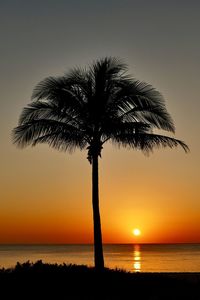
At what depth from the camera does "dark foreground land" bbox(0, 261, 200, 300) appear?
14.3 meters

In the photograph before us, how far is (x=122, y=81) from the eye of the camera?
2136 cm

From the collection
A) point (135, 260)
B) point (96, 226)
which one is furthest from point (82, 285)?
point (135, 260)

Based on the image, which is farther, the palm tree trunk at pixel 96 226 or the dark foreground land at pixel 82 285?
the palm tree trunk at pixel 96 226

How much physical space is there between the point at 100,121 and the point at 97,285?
7.02m

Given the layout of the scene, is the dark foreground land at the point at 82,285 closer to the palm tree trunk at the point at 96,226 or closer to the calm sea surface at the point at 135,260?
the palm tree trunk at the point at 96,226

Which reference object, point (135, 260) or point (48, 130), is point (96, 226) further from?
point (135, 260)

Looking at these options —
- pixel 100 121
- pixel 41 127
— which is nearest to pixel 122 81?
pixel 100 121

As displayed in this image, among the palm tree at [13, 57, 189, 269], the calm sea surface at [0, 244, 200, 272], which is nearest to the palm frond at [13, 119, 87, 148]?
the palm tree at [13, 57, 189, 269]

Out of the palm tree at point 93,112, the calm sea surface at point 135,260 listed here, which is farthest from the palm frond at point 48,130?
the calm sea surface at point 135,260

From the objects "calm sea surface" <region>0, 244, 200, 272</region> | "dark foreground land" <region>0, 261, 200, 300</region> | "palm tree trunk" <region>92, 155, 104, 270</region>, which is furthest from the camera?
"calm sea surface" <region>0, 244, 200, 272</region>

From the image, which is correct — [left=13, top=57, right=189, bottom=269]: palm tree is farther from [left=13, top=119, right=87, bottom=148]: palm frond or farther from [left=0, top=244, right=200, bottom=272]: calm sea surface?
[left=0, top=244, right=200, bottom=272]: calm sea surface

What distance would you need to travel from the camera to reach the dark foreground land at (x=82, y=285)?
46.9ft

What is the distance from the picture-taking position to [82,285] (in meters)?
15.6

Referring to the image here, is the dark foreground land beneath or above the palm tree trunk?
beneath
